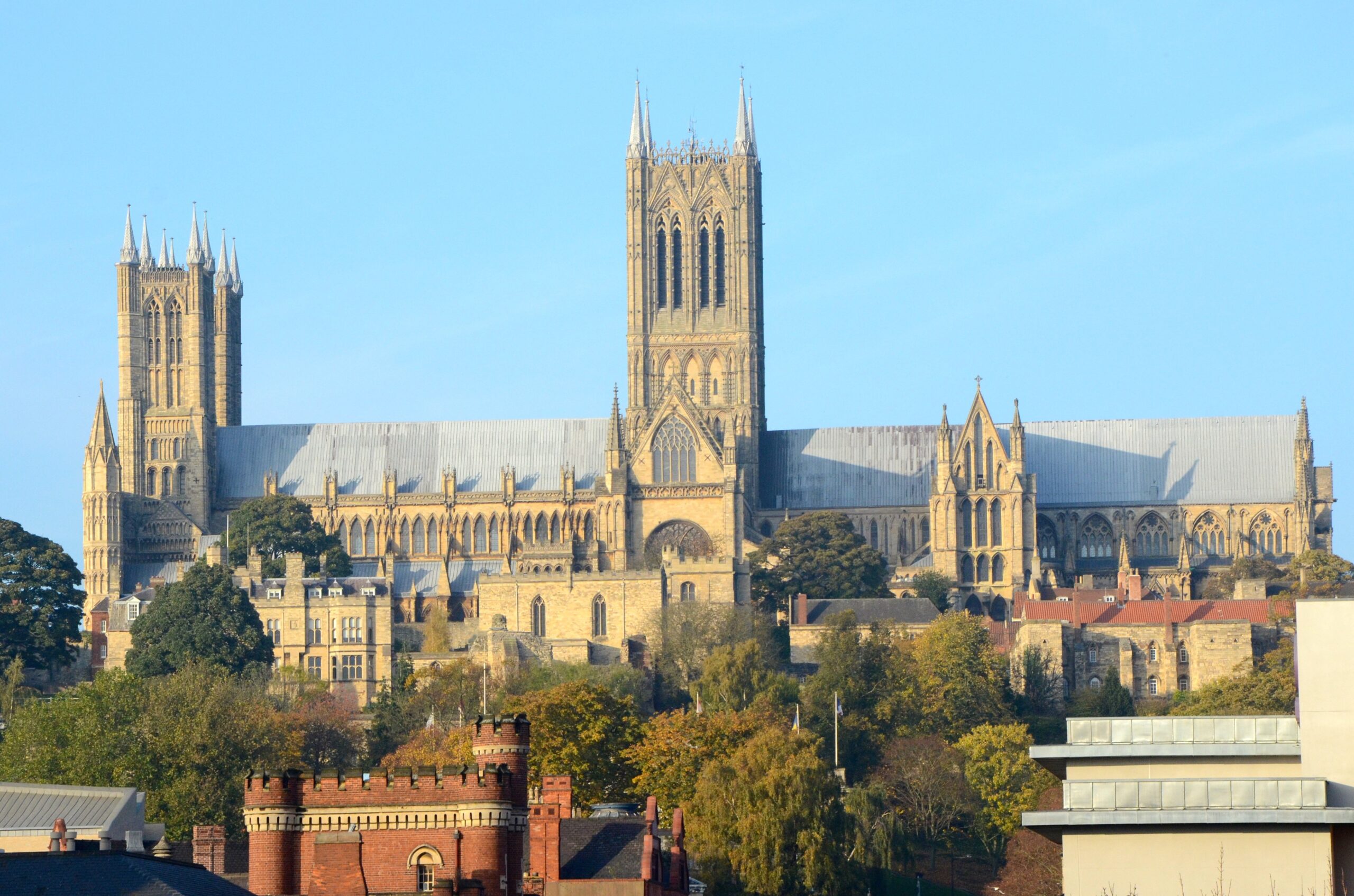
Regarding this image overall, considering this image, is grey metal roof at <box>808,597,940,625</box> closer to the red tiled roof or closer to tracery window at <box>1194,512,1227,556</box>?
the red tiled roof

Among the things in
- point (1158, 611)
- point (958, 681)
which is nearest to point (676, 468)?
point (1158, 611)

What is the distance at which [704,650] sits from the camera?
112312 millimetres

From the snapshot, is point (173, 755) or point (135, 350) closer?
point (173, 755)

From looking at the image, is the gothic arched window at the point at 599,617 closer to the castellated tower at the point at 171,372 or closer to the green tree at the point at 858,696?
the green tree at the point at 858,696

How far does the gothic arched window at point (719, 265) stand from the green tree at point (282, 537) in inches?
905

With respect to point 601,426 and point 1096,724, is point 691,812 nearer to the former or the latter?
point 1096,724

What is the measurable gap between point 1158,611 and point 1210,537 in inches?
1154

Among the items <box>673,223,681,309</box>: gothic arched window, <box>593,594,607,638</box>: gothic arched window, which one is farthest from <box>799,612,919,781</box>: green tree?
<box>673,223,681,309</box>: gothic arched window

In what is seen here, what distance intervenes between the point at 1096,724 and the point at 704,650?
7323 centimetres

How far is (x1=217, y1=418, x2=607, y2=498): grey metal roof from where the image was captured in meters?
146

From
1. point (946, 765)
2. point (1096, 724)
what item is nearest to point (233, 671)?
point (946, 765)

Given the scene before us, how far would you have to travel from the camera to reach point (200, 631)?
11119 centimetres

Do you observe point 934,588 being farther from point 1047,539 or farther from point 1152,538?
point 1152,538

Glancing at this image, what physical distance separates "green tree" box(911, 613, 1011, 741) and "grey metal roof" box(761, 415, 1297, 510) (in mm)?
33991
